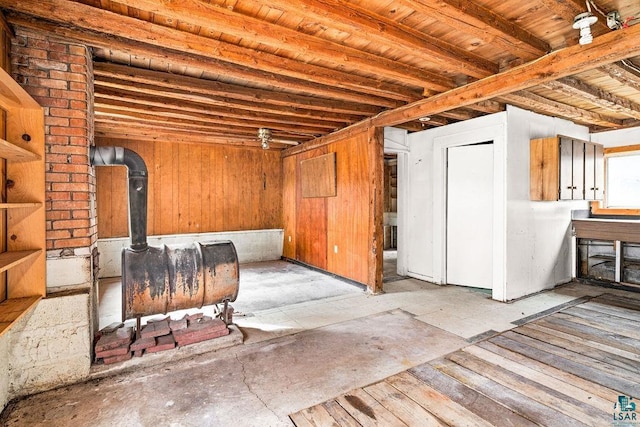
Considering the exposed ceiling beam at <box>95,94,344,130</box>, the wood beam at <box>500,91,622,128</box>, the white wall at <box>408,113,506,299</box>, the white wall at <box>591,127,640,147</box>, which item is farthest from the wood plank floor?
the exposed ceiling beam at <box>95,94,344,130</box>

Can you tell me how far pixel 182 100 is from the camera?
13.5 feet

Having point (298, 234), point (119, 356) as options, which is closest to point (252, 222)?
point (298, 234)

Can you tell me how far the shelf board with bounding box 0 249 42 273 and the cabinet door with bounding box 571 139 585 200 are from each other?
6.02 metres

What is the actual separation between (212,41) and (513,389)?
350cm

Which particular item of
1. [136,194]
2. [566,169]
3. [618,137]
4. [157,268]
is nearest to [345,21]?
[136,194]

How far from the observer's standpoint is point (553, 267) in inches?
200

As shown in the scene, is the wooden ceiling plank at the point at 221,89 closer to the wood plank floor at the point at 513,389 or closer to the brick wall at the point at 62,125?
the brick wall at the point at 62,125

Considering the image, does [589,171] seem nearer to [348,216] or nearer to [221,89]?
[348,216]

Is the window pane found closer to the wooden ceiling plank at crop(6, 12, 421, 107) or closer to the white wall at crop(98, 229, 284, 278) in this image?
the wooden ceiling plank at crop(6, 12, 421, 107)

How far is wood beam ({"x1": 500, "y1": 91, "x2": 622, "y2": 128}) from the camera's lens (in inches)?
155

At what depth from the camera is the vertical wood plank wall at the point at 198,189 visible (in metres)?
5.96

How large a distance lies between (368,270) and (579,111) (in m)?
3.79

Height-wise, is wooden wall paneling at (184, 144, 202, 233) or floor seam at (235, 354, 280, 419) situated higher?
wooden wall paneling at (184, 144, 202, 233)

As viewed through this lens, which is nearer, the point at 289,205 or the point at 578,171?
the point at 578,171
